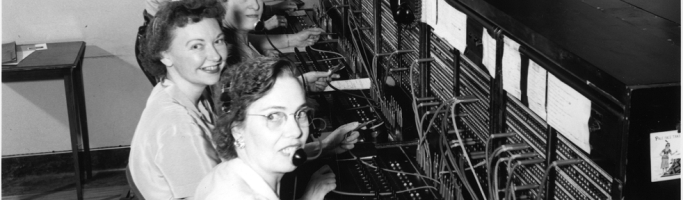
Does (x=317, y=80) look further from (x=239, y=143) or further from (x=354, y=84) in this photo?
(x=239, y=143)

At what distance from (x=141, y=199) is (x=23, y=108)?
8.52 feet

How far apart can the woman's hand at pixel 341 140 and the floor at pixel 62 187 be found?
6.76ft

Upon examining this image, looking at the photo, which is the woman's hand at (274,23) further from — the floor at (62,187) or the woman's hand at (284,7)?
the floor at (62,187)

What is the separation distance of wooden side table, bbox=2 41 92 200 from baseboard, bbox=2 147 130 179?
91mm

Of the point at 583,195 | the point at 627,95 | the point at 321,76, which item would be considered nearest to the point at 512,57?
the point at 583,195

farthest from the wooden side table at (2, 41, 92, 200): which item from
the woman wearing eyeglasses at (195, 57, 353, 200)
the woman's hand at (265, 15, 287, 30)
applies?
the woman wearing eyeglasses at (195, 57, 353, 200)

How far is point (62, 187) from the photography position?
4312 mm

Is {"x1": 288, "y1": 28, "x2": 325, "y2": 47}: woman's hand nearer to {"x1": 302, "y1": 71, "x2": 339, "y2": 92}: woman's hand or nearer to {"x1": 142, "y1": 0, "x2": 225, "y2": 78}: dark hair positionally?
{"x1": 302, "y1": 71, "x2": 339, "y2": 92}: woman's hand

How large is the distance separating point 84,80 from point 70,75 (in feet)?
1.54

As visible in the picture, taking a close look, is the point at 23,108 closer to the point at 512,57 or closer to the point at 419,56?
the point at 419,56

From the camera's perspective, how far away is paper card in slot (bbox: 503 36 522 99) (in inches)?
59.7

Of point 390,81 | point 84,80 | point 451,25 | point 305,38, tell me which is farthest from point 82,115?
point 451,25

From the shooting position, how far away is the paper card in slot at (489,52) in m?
1.63

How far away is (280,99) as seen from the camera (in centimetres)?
152
